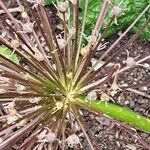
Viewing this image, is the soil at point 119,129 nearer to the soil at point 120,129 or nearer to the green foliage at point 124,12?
the soil at point 120,129

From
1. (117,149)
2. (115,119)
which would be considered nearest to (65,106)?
(115,119)

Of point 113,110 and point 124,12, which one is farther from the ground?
point 124,12

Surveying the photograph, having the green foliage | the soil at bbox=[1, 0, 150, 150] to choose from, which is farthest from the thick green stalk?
the green foliage

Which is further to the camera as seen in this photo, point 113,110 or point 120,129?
point 120,129

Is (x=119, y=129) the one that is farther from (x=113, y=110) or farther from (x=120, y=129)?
(x=113, y=110)

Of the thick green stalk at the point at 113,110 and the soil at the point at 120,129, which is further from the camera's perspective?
the soil at the point at 120,129

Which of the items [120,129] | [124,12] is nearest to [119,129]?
[120,129]

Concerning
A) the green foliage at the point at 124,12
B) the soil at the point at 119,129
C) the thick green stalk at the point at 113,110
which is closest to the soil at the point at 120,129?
the soil at the point at 119,129

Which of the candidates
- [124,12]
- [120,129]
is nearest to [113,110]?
[120,129]

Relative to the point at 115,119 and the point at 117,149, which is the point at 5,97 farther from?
the point at 117,149
